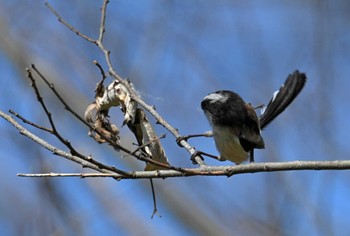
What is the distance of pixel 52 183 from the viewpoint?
444 cm

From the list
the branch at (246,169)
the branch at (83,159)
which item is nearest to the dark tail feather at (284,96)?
the branch at (246,169)

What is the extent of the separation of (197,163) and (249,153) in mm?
296

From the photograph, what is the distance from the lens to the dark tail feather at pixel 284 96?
10.2 feet

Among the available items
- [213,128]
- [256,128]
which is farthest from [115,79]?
[256,128]

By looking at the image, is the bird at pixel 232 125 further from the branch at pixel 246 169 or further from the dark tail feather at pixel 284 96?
the branch at pixel 246 169

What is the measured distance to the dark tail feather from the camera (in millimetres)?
3094

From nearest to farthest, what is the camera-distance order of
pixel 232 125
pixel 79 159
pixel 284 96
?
pixel 79 159 < pixel 232 125 < pixel 284 96

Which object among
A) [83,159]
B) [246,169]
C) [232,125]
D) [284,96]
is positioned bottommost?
[246,169]

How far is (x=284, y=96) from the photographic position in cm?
313

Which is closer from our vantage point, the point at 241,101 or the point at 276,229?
the point at 241,101

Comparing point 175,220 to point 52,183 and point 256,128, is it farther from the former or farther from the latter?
point 256,128

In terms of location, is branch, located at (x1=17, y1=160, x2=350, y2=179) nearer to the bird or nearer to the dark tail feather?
the bird

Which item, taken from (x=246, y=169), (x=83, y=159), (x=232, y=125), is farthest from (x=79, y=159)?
(x=232, y=125)

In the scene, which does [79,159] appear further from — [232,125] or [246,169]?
[232,125]
